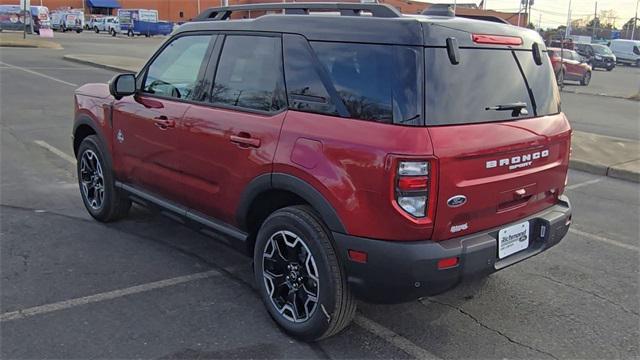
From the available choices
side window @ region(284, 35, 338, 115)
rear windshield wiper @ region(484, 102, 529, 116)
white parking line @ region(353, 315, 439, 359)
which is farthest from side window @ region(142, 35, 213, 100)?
rear windshield wiper @ region(484, 102, 529, 116)

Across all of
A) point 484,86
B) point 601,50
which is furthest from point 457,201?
point 601,50

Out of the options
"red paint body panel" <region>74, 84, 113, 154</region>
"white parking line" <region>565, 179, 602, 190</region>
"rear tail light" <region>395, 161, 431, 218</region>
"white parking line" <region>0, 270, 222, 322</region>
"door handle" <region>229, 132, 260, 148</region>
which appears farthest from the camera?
"white parking line" <region>565, 179, 602, 190</region>

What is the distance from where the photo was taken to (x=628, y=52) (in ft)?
156

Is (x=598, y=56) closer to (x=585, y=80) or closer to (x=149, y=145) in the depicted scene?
(x=585, y=80)

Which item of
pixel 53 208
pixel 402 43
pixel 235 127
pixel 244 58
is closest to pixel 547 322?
pixel 402 43

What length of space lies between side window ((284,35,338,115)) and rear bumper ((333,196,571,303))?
0.74 m

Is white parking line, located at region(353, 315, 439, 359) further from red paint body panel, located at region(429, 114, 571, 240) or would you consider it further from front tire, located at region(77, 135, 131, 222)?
front tire, located at region(77, 135, 131, 222)

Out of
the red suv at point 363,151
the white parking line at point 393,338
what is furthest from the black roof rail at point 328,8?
the white parking line at point 393,338

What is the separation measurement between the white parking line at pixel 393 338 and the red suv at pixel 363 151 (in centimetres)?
37

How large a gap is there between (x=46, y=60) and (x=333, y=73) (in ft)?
77.6

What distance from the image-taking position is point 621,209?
6.30 m

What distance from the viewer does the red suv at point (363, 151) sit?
281 centimetres

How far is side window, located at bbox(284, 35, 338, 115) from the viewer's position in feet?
10.3

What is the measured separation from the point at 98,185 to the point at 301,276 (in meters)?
2.75
